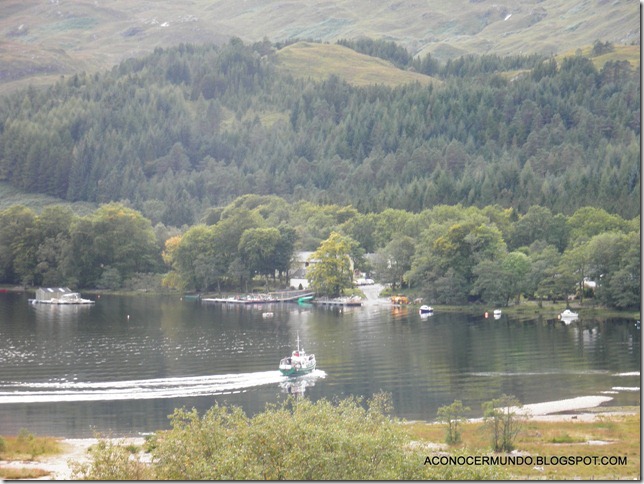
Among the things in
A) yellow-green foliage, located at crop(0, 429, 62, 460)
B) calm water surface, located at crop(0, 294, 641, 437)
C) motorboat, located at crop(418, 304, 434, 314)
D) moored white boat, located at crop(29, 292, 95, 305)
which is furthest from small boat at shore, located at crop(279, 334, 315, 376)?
moored white boat, located at crop(29, 292, 95, 305)

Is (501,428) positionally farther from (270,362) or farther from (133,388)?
(270,362)

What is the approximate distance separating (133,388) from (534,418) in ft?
100

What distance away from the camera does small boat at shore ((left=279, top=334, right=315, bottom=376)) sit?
275 ft

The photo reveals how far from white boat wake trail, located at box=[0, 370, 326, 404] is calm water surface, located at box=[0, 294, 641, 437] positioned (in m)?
0.14

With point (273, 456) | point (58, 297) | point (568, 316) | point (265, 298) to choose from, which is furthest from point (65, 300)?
point (273, 456)

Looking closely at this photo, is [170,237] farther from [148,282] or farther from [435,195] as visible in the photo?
[435,195]

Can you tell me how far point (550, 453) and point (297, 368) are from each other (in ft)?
110

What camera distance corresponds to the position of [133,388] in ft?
261

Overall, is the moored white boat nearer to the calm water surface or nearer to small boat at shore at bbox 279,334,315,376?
the calm water surface

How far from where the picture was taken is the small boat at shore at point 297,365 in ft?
275

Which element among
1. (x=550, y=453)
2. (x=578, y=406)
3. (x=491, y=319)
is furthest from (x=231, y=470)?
(x=491, y=319)

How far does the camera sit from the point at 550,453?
53.2m

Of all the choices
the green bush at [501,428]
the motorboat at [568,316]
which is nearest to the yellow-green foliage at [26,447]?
the green bush at [501,428]

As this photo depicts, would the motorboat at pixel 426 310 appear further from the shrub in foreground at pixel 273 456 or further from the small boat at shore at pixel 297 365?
the shrub in foreground at pixel 273 456
